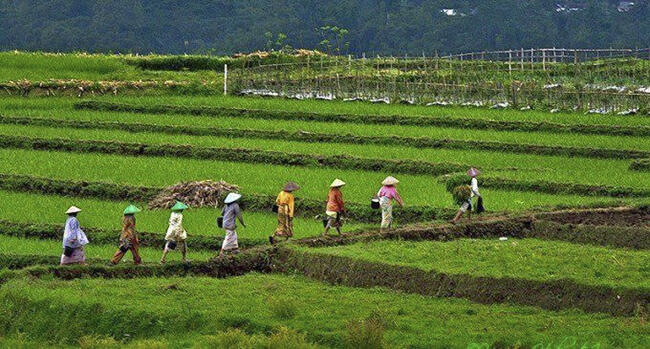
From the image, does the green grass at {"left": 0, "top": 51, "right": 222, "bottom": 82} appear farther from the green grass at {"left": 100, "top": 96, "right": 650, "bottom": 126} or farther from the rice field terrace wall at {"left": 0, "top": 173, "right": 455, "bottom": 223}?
the rice field terrace wall at {"left": 0, "top": 173, "right": 455, "bottom": 223}

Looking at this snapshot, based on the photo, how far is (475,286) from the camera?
19500mm

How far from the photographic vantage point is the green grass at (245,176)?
1113 inches

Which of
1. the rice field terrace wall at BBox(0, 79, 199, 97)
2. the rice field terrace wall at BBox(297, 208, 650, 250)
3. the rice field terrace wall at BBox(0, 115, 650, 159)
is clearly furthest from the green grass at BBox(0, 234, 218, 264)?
the rice field terrace wall at BBox(0, 79, 199, 97)

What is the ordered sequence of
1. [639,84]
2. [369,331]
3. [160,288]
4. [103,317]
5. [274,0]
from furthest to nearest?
[274,0]
[639,84]
[160,288]
[103,317]
[369,331]

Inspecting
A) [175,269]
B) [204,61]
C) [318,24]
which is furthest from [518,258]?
[318,24]

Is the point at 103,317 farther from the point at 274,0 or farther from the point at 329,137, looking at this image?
the point at 274,0

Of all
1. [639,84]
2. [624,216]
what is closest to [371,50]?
[639,84]

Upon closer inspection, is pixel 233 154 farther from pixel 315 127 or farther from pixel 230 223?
pixel 230 223

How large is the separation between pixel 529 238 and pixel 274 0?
75.6 m

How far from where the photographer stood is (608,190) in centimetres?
2873

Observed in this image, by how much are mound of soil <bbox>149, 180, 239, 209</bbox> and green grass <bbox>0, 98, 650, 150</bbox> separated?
8679 millimetres

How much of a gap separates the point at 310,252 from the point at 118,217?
661 cm

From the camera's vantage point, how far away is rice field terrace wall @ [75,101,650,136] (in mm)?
37062

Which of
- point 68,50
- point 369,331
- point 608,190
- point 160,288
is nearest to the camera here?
point 369,331
